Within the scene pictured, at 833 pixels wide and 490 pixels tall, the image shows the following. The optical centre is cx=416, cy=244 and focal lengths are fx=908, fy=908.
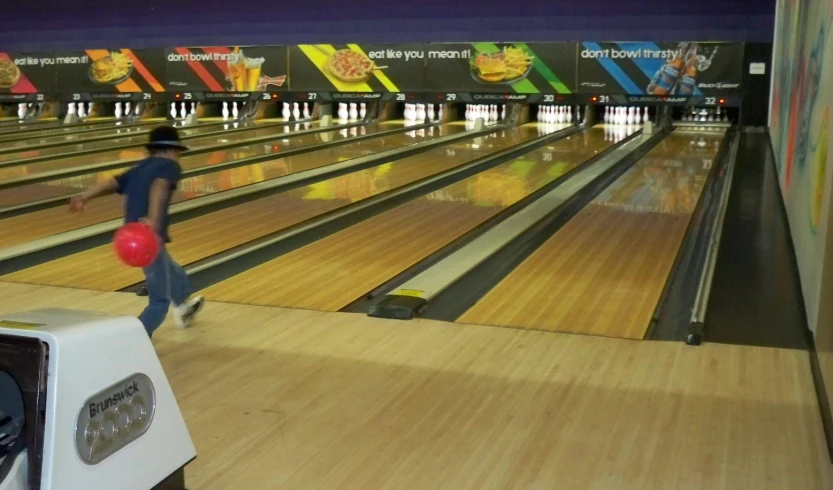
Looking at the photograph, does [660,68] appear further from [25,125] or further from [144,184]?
[144,184]

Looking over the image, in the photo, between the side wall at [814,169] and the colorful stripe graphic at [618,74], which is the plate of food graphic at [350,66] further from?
the side wall at [814,169]

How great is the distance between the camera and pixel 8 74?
38.9ft

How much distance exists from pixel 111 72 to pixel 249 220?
7605mm

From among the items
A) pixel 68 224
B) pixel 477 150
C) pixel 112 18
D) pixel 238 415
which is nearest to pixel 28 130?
pixel 112 18

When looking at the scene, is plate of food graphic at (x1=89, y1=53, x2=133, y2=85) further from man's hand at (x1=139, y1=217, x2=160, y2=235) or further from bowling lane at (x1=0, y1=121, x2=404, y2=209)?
man's hand at (x1=139, y1=217, x2=160, y2=235)

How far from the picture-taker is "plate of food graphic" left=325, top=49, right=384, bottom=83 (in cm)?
1066

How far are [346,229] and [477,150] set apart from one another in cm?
358

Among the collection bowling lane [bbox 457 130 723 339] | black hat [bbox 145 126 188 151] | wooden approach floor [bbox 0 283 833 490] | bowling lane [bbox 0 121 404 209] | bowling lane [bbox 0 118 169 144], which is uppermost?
black hat [bbox 145 126 188 151]

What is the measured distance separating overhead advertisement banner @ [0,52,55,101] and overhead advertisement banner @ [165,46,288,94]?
65.2 inches

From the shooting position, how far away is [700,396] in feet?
7.65

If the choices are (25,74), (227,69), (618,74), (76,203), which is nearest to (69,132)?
(227,69)

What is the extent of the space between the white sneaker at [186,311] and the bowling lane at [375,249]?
0.33 m

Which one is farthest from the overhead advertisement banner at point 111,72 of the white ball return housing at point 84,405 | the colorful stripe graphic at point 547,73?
the white ball return housing at point 84,405

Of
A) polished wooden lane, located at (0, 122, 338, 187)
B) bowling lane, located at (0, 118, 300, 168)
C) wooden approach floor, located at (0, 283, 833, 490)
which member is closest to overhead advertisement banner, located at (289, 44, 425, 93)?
bowling lane, located at (0, 118, 300, 168)
